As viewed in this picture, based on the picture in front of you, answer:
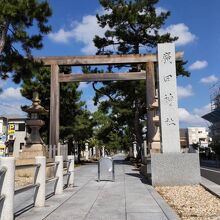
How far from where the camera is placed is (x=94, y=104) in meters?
37.3

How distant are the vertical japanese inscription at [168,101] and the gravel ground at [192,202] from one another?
1664 mm

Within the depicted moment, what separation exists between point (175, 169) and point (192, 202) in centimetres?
355

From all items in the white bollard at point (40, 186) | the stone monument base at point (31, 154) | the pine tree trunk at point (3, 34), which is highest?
the pine tree trunk at point (3, 34)

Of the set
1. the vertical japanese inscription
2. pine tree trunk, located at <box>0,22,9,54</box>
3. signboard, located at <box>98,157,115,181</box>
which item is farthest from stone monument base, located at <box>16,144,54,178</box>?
the vertical japanese inscription

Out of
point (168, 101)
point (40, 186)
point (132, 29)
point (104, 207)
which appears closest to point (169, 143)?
point (168, 101)

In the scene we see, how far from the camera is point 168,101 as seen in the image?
522 inches

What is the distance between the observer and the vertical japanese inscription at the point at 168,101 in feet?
42.5

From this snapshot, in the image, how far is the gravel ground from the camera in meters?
7.34

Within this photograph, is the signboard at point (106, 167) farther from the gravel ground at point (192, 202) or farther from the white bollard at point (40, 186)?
the white bollard at point (40, 186)

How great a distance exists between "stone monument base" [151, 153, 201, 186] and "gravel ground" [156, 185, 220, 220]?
14.8 inches

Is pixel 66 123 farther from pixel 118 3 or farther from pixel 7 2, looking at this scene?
pixel 7 2

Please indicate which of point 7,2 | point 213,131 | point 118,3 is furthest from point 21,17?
point 213,131

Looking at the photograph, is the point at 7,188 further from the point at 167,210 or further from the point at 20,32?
the point at 20,32

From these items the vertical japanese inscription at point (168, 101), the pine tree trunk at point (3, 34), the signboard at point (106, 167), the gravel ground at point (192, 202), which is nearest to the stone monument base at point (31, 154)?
the signboard at point (106, 167)
